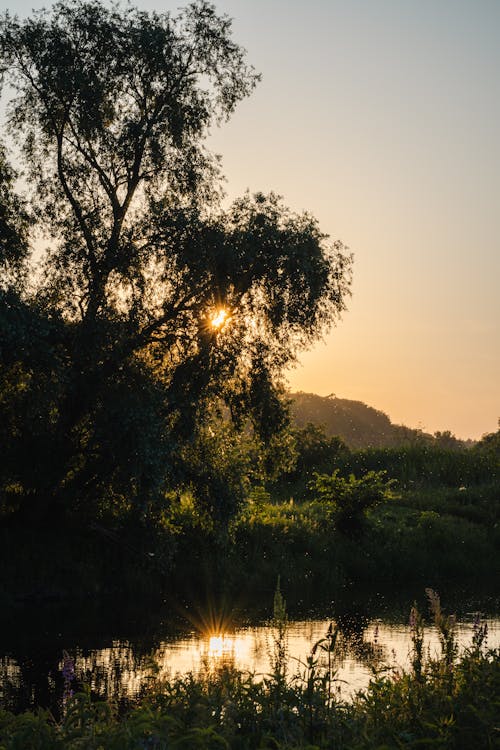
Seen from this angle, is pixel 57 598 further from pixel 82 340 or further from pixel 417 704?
pixel 417 704

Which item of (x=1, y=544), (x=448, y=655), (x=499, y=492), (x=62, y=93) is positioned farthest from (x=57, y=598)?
(x=499, y=492)

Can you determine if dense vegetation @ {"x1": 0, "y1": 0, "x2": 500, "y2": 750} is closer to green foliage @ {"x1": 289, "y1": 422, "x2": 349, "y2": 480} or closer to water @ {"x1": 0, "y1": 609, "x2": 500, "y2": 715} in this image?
water @ {"x1": 0, "y1": 609, "x2": 500, "y2": 715}

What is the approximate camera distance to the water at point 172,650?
1324cm

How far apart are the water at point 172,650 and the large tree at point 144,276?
12.2 ft

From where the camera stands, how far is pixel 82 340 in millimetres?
20062

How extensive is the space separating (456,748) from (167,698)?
9.80ft

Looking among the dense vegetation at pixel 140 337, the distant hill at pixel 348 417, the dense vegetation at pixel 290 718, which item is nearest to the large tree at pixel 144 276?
the dense vegetation at pixel 140 337

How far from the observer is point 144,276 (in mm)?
21000

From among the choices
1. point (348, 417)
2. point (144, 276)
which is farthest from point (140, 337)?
point (348, 417)

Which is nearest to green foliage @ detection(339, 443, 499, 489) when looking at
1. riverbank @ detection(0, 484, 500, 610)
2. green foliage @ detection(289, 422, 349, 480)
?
green foliage @ detection(289, 422, 349, 480)

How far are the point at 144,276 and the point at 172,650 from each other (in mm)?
8987

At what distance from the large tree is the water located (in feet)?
12.2

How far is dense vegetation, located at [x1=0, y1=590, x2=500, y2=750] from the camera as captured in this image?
7.02m

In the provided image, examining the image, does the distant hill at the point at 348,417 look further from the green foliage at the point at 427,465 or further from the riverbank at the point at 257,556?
the riverbank at the point at 257,556
